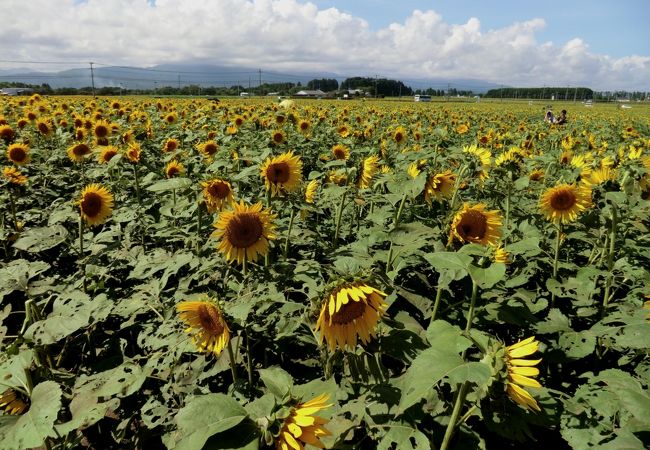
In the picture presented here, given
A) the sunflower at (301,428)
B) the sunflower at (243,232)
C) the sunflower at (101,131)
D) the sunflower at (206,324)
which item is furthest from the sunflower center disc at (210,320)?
the sunflower at (101,131)

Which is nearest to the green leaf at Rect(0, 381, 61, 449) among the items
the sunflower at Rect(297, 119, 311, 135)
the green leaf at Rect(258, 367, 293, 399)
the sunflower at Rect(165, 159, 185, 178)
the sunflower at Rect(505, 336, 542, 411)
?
the green leaf at Rect(258, 367, 293, 399)

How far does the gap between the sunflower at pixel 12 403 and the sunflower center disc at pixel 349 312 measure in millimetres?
1599

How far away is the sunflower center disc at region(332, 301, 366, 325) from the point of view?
1.92 meters

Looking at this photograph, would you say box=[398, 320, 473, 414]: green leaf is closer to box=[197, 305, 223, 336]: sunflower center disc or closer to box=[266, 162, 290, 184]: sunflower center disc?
box=[197, 305, 223, 336]: sunflower center disc

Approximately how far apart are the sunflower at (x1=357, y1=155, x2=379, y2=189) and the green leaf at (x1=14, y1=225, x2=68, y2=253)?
2.64 meters

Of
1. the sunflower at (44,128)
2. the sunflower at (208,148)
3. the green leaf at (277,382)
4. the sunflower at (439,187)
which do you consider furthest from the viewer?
the sunflower at (44,128)

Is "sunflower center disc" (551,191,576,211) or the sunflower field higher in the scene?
"sunflower center disc" (551,191,576,211)

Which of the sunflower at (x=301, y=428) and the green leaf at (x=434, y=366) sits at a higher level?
the green leaf at (x=434, y=366)

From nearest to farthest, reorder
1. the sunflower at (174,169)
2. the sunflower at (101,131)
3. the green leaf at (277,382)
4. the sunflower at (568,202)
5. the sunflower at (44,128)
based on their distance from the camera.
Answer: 1. the green leaf at (277,382)
2. the sunflower at (568,202)
3. the sunflower at (174,169)
4. the sunflower at (101,131)
5. the sunflower at (44,128)

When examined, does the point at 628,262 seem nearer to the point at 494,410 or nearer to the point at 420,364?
the point at 494,410

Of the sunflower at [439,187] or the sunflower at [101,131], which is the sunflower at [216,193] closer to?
the sunflower at [439,187]

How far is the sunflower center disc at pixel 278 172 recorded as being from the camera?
336 cm

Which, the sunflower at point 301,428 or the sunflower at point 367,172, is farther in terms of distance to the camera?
the sunflower at point 367,172

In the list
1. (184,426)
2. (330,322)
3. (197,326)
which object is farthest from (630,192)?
(184,426)
